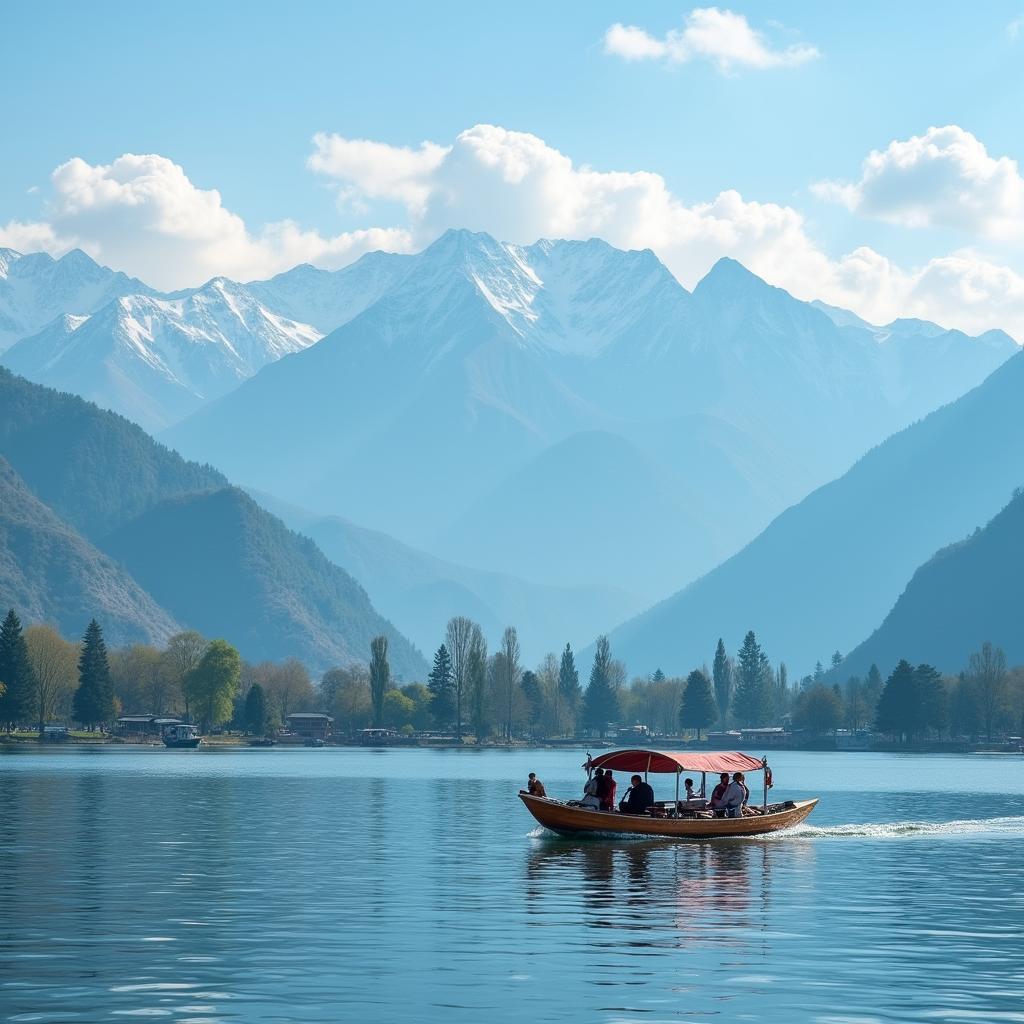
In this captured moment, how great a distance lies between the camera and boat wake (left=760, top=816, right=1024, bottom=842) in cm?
9881

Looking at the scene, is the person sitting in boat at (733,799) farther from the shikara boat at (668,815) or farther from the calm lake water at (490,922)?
the calm lake water at (490,922)

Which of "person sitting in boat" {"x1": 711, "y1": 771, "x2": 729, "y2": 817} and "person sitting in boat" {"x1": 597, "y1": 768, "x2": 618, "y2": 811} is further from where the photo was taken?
"person sitting in boat" {"x1": 711, "y1": 771, "x2": 729, "y2": 817}

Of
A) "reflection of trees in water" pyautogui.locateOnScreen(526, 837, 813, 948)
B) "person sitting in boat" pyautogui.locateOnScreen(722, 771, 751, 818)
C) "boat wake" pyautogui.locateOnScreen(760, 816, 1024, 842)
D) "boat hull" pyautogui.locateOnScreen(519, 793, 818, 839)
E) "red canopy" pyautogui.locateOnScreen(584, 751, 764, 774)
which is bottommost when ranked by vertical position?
"boat wake" pyautogui.locateOnScreen(760, 816, 1024, 842)

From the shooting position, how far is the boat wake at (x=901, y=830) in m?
98.8

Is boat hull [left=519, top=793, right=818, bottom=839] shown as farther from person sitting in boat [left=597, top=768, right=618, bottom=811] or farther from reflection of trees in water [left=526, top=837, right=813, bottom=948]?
person sitting in boat [left=597, top=768, right=618, bottom=811]

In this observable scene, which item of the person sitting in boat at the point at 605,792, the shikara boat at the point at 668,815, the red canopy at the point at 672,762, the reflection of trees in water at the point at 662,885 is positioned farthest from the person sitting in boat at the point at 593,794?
the reflection of trees in water at the point at 662,885

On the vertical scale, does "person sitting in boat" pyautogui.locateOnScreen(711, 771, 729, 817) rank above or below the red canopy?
below

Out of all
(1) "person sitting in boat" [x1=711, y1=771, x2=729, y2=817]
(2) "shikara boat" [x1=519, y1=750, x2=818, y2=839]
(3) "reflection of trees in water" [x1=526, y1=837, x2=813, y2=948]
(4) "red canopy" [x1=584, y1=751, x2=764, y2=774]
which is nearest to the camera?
(3) "reflection of trees in water" [x1=526, y1=837, x2=813, y2=948]

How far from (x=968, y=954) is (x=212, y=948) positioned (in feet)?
72.9

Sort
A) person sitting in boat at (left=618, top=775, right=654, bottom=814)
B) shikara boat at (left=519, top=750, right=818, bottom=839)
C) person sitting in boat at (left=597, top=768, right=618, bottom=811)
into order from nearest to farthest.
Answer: shikara boat at (left=519, top=750, right=818, bottom=839), person sitting in boat at (left=597, top=768, right=618, bottom=811), person sitting in boat at (left=618, top=775, right=654, bottom=814)

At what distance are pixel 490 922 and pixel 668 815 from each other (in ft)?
115

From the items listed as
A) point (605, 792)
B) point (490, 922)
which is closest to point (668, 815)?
point (605, 792)

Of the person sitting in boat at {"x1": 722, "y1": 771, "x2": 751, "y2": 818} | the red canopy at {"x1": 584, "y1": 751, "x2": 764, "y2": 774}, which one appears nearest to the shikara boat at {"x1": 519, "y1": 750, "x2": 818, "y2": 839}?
the red canopy at {"x1": 584, "y1": 751, "x2": 764, "y2": 774}

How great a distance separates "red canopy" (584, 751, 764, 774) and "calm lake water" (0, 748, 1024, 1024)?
4782 millimetres
